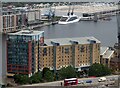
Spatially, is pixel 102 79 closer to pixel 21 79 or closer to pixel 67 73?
pixel 67 73

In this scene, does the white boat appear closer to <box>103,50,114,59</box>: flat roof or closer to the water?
the water

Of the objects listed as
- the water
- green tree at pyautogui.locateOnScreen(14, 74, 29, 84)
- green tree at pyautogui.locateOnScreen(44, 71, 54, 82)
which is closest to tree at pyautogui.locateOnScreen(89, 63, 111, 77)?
green tree at pyautogui.locateOnScreen(44, 71, 54, 82)

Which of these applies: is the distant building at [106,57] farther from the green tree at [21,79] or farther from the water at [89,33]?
the water at [89,33]

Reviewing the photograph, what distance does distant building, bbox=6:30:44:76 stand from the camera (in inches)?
174

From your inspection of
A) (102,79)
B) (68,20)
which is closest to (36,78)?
(102,79)

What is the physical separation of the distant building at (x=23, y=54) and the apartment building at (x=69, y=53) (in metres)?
0.13

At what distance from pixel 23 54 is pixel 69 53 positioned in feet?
1.93

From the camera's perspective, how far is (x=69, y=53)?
15.5ft

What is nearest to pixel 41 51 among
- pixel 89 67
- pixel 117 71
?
pixel 89 67

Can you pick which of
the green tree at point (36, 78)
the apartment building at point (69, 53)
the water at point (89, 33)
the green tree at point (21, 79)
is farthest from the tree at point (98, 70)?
the water at point (89, 33)

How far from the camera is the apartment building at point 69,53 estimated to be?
15.1 ft

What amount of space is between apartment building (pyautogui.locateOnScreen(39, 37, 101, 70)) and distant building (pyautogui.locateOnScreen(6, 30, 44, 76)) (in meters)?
0.13

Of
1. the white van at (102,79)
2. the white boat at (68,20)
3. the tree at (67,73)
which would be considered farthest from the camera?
the white boat at (68,20)

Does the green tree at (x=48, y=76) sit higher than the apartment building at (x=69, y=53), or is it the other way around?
the apartment building at (x=69, y=53)
